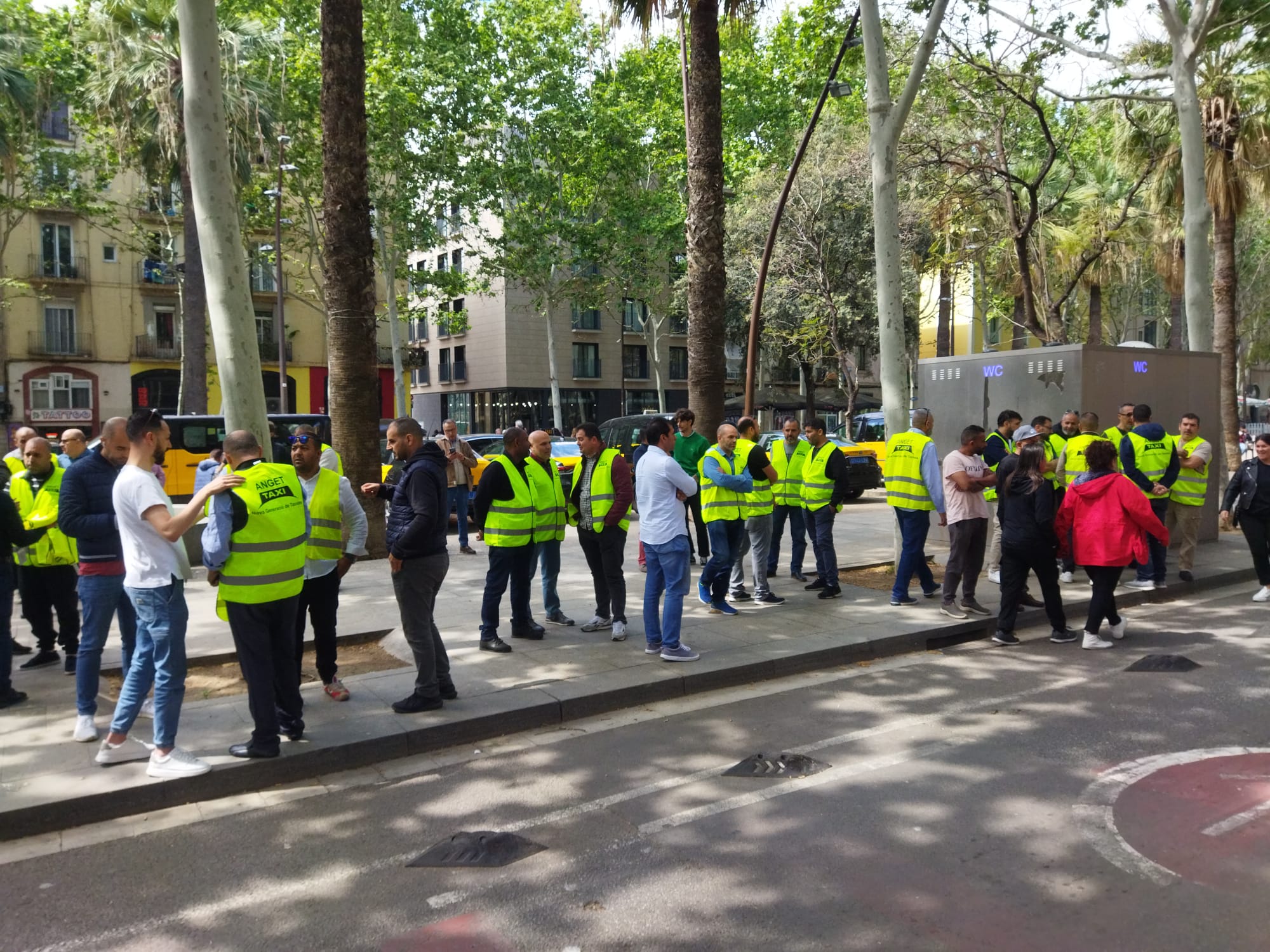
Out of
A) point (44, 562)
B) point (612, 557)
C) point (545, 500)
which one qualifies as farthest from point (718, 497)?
point (44, 562)

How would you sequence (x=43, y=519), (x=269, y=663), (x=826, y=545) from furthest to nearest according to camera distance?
(x=826, y=545) < (x=43, y=519) < (x=269, y=663)

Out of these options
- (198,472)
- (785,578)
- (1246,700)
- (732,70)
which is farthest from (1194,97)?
(732,70)

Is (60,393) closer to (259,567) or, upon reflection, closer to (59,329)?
(59,329)

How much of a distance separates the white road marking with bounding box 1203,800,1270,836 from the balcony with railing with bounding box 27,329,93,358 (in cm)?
4115

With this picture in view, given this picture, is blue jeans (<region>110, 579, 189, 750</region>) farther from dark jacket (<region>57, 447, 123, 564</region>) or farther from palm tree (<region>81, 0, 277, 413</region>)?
palm tree (<region>81, 0, 277, 413</region>)

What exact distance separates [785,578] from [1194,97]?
9.40 m

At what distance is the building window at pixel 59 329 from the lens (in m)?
37.1

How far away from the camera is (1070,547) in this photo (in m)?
7.88

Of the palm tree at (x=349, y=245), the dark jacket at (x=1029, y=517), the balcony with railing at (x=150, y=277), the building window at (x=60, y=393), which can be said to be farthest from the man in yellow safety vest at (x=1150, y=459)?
the building window at (x=60, y=393)

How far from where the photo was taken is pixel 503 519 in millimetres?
7586

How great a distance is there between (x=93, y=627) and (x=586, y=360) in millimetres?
44348

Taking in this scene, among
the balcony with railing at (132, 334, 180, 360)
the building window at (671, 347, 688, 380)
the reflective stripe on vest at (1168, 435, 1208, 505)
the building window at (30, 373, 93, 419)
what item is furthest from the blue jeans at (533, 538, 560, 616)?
the building window at (671, 347, 688, 380)

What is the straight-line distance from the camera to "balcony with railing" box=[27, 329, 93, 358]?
120 feet

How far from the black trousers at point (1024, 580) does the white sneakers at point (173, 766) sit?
6030mm
